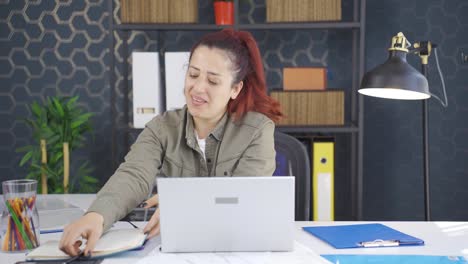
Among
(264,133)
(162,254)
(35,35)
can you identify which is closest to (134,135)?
(35,35)

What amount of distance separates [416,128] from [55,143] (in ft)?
6.05

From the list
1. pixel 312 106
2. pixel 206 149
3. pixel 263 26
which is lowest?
pixel 206 149

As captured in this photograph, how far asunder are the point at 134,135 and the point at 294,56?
943mm

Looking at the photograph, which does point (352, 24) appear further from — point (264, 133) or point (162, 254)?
point (162, 254)

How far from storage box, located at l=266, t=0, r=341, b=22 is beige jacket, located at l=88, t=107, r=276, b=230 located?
1058 mm

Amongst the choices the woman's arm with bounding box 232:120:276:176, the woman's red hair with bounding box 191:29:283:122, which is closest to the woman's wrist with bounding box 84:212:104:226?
the woman's arm with bounding box 232:120:276:176

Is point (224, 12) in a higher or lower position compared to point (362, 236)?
higher

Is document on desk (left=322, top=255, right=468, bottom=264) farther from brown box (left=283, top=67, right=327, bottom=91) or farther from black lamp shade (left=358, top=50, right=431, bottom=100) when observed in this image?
brown box (left=283, top=67, right=327, bottom=91)

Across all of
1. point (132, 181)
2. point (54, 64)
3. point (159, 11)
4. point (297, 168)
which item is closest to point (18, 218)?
point (132, 181)

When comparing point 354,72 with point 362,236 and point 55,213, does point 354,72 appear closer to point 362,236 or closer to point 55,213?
point 362,236

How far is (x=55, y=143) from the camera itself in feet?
9.34

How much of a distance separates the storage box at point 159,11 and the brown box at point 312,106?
0.55 metres

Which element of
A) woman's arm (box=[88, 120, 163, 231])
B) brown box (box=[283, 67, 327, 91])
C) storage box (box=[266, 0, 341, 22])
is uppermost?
storage box (box=[266, 0, 341, 22])

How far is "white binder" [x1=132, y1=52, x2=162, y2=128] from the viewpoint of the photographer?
8.98 ft
